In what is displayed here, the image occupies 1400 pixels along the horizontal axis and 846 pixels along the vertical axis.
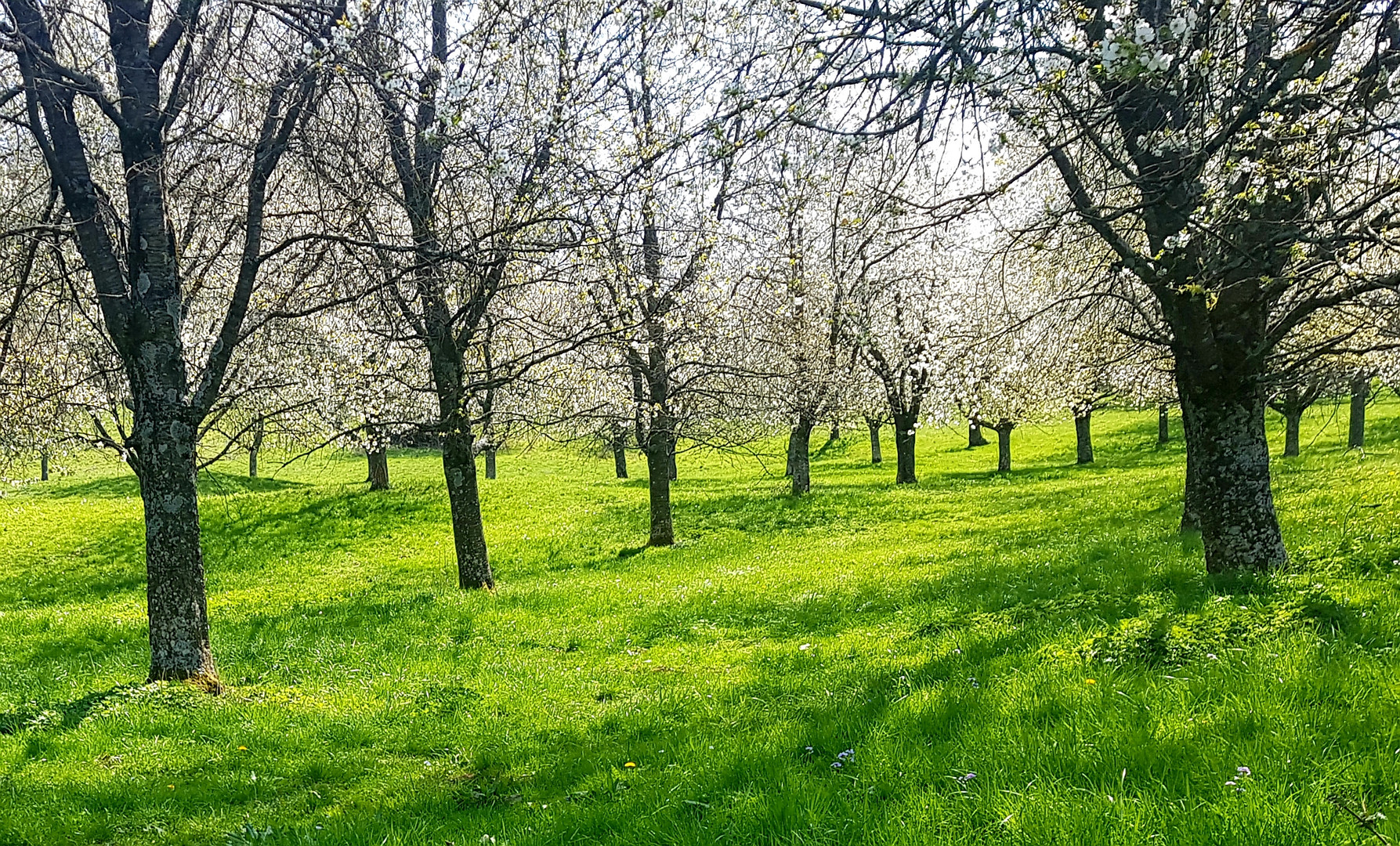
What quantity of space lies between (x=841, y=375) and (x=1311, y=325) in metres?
11.1

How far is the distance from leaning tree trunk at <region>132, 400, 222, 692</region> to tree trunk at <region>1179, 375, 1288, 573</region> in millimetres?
9746

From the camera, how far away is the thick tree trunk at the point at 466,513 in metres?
13.2

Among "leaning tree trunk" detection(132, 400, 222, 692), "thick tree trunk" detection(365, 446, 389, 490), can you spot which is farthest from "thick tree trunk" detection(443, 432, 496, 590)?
"thick tree trunk" detection(365, 446, 389, 490)

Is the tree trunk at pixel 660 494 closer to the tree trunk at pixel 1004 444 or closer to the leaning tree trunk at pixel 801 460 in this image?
the leaning tree trunk at pixel 801 460

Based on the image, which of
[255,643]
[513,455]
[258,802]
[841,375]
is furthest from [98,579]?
[513,455]

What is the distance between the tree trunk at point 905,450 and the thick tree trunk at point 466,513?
1830 cm

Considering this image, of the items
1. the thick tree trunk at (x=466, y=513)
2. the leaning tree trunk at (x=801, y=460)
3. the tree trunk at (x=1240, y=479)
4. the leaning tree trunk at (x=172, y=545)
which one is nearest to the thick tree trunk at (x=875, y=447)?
the leaning tree trunk at (x=801, y=460)

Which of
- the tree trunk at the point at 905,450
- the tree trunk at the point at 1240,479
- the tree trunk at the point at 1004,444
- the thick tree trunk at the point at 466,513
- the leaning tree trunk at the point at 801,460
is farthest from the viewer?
the tree trunk at the point at 1004,444

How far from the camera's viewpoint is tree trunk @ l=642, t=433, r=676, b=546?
1811cm

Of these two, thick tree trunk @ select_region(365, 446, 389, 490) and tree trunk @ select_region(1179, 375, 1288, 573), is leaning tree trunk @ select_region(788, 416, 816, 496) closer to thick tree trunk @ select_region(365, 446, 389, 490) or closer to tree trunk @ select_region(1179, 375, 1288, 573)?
thick tree trunk @ select_region(365, 446, 389, 490)

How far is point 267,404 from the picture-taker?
19.3m

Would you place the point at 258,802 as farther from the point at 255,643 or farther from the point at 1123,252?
the point at 1123,252

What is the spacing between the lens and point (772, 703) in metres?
6.36

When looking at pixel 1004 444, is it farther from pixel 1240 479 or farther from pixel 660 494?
pixel 1240 479
